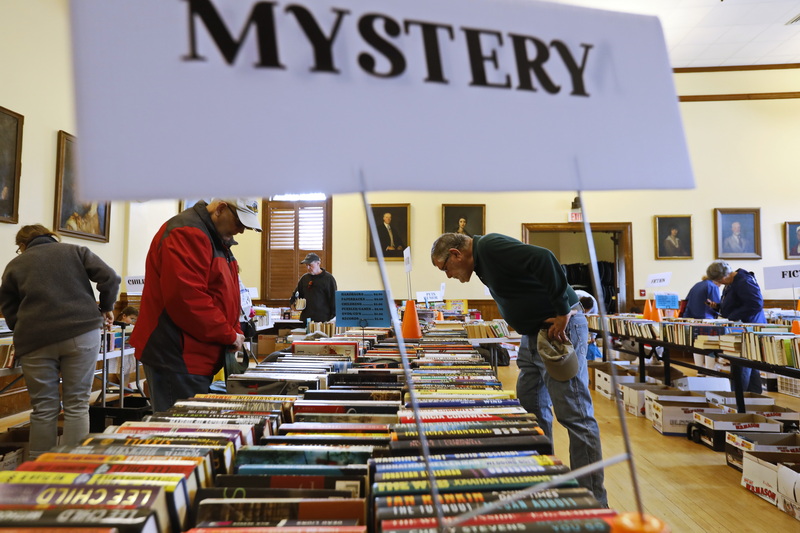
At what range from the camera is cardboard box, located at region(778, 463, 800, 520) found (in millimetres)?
2352

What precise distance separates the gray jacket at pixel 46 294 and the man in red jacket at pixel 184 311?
1.12 meters

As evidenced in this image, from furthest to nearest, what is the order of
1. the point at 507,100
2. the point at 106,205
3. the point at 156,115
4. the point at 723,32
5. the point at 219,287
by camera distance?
1. the point at 723,32
2. the point at 106,205
3. the point at 219,287
4. the point at 507,100
5. the point at 156,115

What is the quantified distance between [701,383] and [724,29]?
6.26 metres

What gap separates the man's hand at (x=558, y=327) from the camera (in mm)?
2150

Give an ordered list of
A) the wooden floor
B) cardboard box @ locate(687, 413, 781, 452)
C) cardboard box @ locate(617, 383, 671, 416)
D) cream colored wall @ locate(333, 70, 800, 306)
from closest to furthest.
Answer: the wooden floor, cardboard box @ locate(687, 413, 781, 452), cardboard box @ locate(617, 383, 671, 416), cream colored wall @ locate(333, 70, 800, 306)

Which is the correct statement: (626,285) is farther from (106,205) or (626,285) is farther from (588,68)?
(588,68)

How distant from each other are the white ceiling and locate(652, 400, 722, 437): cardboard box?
559 cm

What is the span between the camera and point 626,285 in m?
9.27

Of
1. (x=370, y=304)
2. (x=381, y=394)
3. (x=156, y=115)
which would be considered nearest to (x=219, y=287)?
(x=370, y=304)

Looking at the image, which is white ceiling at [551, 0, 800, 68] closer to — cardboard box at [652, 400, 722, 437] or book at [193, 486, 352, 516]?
cardboard box at [652, 400, 722, 437]

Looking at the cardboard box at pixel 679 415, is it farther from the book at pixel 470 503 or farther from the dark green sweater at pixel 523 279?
the book at pixel 470 503

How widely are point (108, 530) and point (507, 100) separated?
2.35 ft

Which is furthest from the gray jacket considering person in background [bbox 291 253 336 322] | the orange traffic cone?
person in background [bbox 291 253 336 322]

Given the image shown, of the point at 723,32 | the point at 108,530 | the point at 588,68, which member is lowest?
the point at 108,530
